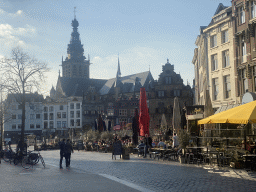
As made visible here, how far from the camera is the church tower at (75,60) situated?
112 m

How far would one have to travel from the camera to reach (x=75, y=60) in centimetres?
11144

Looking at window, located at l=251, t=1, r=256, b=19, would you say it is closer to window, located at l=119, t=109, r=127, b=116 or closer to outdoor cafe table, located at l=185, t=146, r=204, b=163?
outdoor cafe table, located at l=185, t=146, r=204, b=163

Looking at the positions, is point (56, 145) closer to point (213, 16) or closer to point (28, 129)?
point (213, 16)

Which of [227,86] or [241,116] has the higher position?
[227,86]

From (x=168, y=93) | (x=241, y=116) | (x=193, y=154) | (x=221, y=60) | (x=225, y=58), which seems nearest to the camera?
(x=241, y=116)

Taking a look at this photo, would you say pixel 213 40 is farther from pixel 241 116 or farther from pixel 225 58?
pixel 241 116

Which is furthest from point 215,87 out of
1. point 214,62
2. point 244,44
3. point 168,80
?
point 168,80

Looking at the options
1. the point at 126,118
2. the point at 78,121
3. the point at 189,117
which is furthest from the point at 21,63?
the point at 78,121

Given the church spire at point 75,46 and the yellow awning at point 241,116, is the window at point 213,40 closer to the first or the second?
the yellow awning at point 241,116

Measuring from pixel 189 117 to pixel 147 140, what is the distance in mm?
5296

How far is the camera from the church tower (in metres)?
112

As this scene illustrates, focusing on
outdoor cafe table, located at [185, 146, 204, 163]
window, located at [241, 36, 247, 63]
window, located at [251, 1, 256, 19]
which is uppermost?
window, located at [251, 1, 256, 19]

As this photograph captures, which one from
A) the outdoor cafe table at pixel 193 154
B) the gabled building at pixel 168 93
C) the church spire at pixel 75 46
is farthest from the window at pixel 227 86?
the church spire at pixel 75 46

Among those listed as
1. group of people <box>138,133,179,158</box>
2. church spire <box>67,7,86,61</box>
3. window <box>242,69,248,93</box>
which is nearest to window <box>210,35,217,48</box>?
window <box>242,69,248,93</box>
